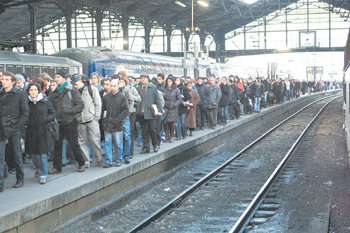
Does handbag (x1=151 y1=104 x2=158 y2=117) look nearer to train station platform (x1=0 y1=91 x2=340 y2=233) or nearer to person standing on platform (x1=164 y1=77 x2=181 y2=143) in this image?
train station platform (x1=0 y1=91 x2=340 y2=233)

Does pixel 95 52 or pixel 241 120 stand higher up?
pixel 95 52

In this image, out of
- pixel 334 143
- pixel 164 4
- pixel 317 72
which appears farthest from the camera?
pixel 317 72

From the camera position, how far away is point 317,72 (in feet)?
192

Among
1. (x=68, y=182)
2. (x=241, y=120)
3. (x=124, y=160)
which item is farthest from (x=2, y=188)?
(x=241, y=120)

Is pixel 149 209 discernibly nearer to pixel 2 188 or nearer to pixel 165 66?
pixel 2 188

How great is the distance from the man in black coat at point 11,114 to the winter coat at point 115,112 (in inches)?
91.2

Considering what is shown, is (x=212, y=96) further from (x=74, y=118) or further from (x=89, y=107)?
(x=74, y=118)

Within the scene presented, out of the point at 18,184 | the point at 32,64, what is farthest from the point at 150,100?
the point at 32,64

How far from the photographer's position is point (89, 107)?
9.90 meters

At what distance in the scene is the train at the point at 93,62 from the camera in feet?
65.1

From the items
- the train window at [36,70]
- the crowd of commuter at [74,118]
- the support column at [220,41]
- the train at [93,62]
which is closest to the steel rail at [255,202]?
the crowd of commuter at [74,118]

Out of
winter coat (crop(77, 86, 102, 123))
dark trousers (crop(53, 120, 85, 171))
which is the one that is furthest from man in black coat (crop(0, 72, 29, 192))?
winter coat (crop(77, 86, 102, 123))

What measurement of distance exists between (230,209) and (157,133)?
167 inches

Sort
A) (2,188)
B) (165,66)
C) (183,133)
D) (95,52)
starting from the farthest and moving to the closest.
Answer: (165,66), (95,52), (183,133), (2,188)
